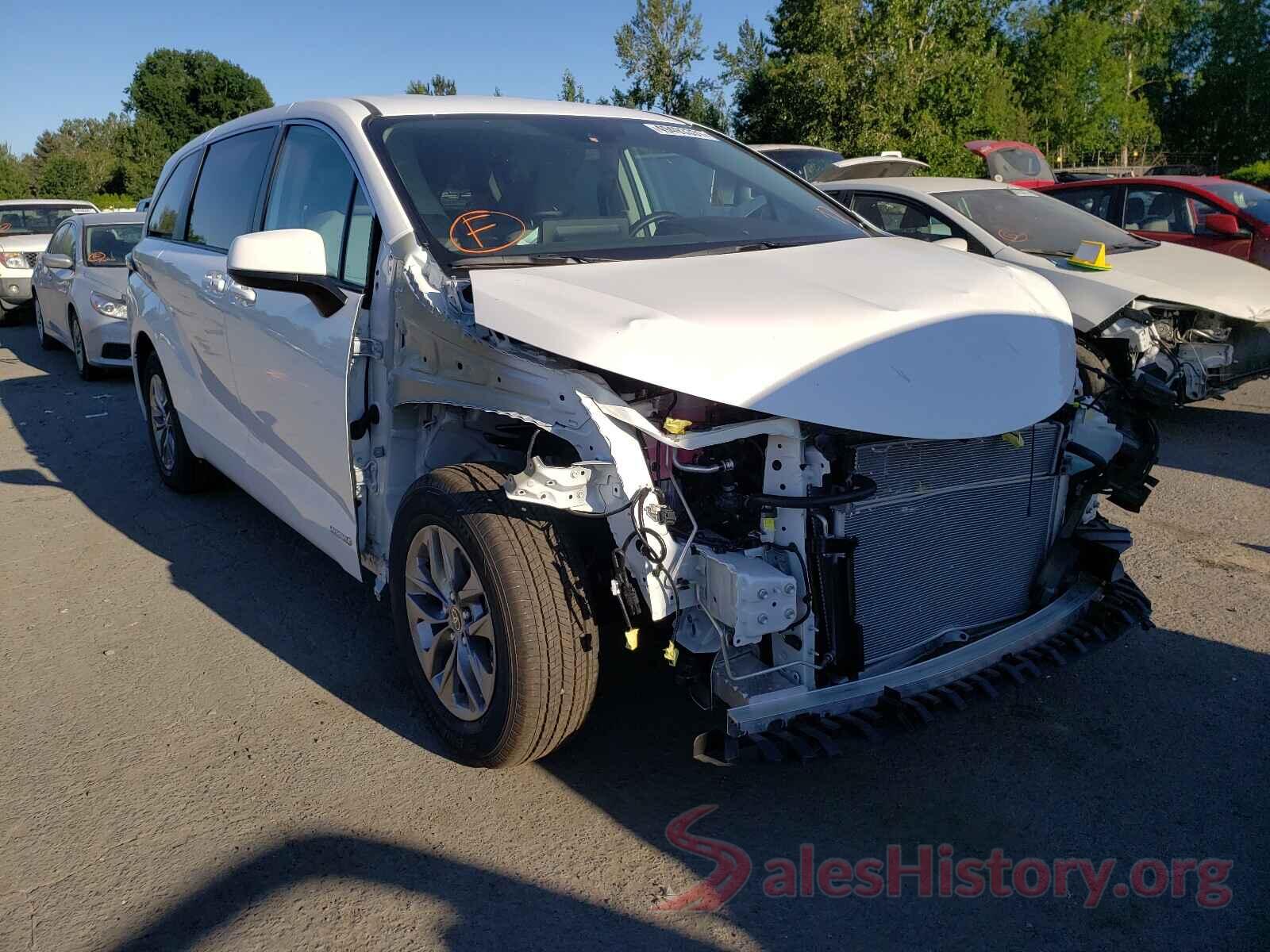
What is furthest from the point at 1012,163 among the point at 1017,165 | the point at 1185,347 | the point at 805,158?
the point at 1185,347

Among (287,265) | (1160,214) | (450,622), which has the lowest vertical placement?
(450,622)

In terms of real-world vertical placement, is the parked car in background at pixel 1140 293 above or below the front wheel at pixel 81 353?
above

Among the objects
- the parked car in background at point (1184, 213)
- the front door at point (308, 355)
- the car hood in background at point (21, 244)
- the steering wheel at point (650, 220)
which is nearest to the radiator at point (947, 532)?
the steering wheel at point (650, 220)

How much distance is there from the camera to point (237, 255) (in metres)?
3.23

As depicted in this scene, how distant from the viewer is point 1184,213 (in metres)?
9.60

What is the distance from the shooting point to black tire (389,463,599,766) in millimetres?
2689

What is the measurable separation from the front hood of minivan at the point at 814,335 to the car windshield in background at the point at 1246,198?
805 cm

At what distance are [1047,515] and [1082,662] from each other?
884 millimetres

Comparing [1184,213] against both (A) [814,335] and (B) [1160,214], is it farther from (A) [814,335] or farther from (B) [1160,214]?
(A) [814,335]

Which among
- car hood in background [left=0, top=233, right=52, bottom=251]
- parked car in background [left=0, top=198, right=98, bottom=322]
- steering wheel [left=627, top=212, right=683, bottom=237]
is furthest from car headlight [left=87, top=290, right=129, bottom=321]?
steering wheel [left=627, top=212, right=683, bottom=237]

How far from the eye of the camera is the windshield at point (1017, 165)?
12352 millimetres

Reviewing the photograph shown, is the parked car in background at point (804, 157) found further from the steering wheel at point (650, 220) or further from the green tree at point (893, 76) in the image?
the steering wheel at point (650, 220)

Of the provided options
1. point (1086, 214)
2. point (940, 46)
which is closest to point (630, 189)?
point (1086, 214)

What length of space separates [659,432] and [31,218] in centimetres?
1660
